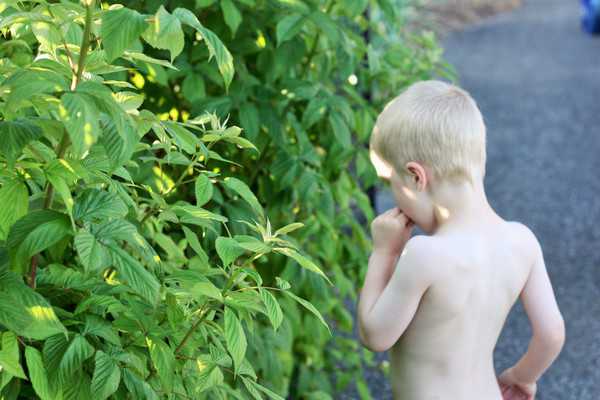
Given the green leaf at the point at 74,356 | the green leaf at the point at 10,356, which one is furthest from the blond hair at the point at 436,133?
the green leaf at the point at 10,356

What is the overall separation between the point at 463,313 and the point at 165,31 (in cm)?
112

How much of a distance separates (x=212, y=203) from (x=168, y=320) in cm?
106

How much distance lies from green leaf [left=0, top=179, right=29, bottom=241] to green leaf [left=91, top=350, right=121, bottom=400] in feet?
0.82

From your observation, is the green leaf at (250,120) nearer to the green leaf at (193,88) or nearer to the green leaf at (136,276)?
the green leaf at (193,88)

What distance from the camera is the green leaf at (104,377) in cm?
153

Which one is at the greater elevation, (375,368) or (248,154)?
(248,154)

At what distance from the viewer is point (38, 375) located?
150 centimetres

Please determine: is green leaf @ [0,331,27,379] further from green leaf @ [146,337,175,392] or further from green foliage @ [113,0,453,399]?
green foliage @ [113,0,453,399]

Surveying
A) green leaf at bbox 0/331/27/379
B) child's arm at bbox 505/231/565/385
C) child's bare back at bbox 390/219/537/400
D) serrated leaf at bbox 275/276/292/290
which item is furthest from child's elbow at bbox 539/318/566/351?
green leaf at bbox 0/331/27/379

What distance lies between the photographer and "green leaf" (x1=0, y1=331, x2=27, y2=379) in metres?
1.40

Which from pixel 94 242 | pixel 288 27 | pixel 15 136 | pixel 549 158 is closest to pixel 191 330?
pixel 94 242

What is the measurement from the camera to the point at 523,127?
28.7ft

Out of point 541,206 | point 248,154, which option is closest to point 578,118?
point 541,206

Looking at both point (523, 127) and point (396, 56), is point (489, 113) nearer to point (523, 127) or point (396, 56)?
point (523, 127)
